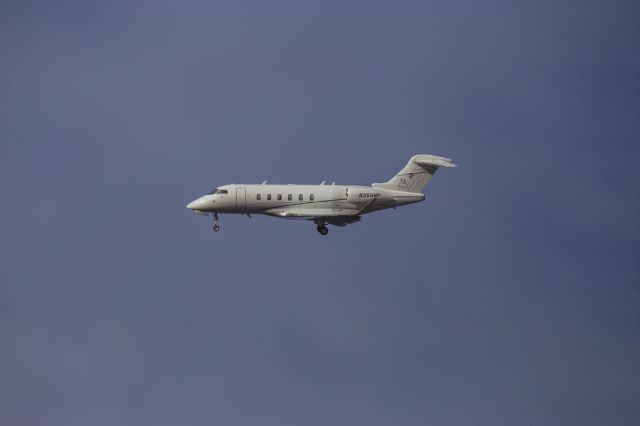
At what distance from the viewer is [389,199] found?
328 ft

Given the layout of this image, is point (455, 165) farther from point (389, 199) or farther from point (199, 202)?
point (199, 202)

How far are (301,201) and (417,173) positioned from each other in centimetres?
1306

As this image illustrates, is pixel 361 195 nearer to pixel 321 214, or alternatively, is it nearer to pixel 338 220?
pixel 338 220

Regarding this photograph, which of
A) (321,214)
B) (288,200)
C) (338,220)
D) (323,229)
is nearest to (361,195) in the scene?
(338,220)

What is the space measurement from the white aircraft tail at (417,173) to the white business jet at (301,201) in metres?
2.33

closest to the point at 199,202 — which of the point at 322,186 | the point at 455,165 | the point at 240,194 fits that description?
the point at 240,194

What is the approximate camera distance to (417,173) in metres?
103

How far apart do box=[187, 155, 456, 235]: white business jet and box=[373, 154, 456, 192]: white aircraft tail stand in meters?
2.33

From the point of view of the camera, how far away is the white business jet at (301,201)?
9775 cm

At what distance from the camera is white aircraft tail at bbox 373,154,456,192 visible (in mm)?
102562

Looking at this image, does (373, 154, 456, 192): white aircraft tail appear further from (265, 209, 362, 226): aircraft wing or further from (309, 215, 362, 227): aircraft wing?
(265, 209, 362, 226): aircraft wing

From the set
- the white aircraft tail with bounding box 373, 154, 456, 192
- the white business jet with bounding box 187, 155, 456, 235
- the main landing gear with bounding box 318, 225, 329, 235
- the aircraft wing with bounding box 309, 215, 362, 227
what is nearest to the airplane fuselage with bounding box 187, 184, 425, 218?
the white business jet with bounding box 187, 155, 456, 235

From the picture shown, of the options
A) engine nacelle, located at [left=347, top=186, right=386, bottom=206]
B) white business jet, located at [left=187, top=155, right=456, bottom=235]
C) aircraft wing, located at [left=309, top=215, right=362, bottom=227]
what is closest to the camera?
white business jet, located at [left=187, top=155, right=456, bottom=235]

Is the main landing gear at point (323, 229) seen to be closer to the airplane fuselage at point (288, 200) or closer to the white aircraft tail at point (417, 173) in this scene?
the airplane fuselage at point (288, 200)
